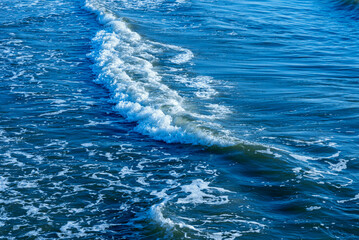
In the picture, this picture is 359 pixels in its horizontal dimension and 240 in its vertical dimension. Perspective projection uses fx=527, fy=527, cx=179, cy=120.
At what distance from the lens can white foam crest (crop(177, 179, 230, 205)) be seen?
27.4 ft

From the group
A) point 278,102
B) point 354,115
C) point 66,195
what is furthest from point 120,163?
point 354,115

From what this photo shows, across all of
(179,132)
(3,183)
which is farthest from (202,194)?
(3,183)

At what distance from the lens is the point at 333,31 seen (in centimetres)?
2028

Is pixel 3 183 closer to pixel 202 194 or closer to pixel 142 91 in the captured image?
pixel 202 194

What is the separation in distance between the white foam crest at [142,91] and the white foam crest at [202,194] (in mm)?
1625

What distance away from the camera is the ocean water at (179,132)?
7.90 meters

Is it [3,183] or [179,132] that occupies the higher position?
[179,132]

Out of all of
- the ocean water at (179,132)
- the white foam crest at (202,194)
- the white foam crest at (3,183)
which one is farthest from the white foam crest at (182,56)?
the white foam crest at (3,183)

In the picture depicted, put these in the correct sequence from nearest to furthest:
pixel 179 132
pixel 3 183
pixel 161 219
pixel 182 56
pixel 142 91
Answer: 1. pixel 161 219
2. pixel 3 183
3. pixel 179 132
4. pixel 142 91
5. pixel 182 56

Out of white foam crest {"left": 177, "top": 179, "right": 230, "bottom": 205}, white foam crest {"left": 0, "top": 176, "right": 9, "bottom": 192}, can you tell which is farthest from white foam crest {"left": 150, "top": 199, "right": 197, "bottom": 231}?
white foam crest {"left": 0, "top": 176, "right": 9, "bottom": 192}

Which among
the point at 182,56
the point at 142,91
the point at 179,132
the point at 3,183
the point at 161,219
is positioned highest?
the point at 182,56

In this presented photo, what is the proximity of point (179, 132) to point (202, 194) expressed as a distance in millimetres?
2600

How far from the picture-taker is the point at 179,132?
1096 centimetres

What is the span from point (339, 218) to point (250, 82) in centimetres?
669
